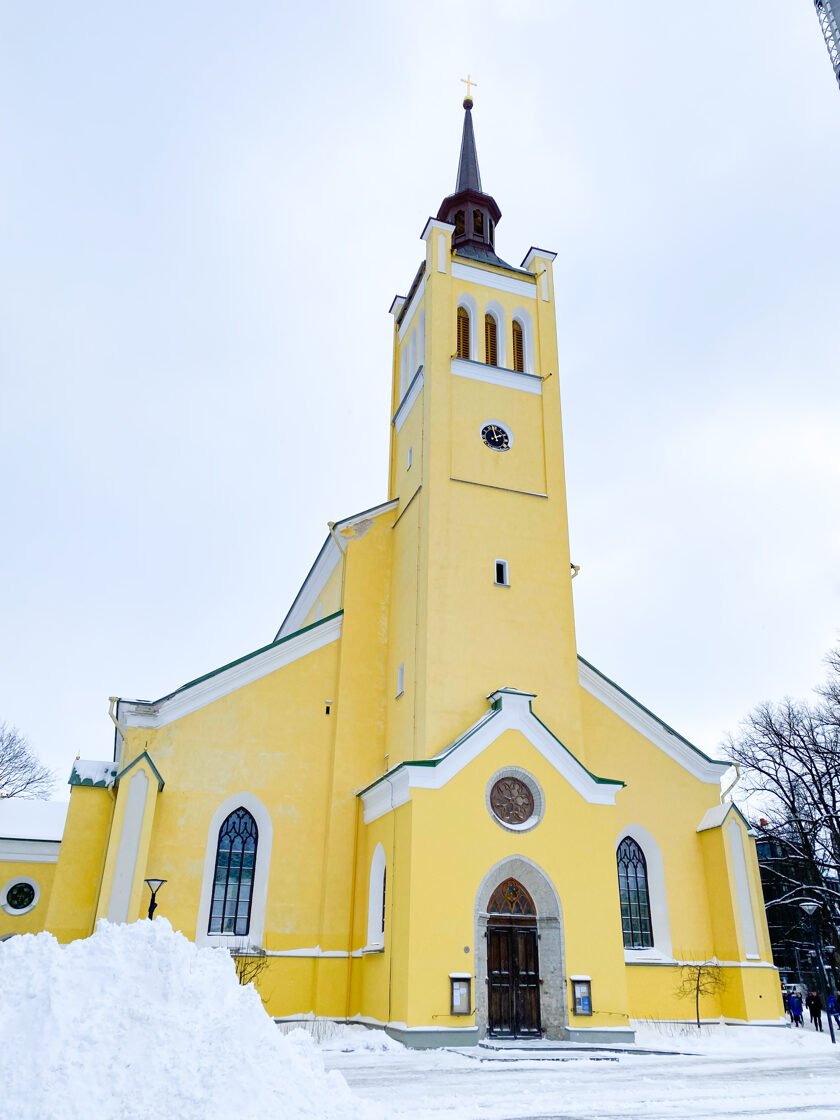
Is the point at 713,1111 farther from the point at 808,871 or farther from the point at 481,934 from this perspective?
the point at 808,871

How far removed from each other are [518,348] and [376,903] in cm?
1555

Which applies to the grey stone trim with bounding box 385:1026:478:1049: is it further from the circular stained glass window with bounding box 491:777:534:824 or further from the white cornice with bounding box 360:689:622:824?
the white cornice with bounding box 360:689:622:824

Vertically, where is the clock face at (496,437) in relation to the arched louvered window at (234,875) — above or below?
above

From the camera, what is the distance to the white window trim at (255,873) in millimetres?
18344

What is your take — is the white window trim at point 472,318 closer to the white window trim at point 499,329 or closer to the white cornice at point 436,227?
the white window trim at point 499,329

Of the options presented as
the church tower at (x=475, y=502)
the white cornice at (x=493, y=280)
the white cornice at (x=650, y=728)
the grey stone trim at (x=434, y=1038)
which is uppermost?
the white cornice at (x=493, y=280)

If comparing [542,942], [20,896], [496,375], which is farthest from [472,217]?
[20,896]

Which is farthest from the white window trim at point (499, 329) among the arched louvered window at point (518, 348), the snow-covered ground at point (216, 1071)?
the snow-covered ground at point (216, 1071)

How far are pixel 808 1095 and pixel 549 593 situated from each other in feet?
41.2

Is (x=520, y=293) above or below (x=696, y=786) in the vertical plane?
above

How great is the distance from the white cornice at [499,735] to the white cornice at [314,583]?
7071 mm

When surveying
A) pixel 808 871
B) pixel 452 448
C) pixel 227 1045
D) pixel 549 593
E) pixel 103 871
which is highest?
pixel 452 448

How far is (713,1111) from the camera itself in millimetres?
9586

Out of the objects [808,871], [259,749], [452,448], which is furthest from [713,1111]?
[808,871]
